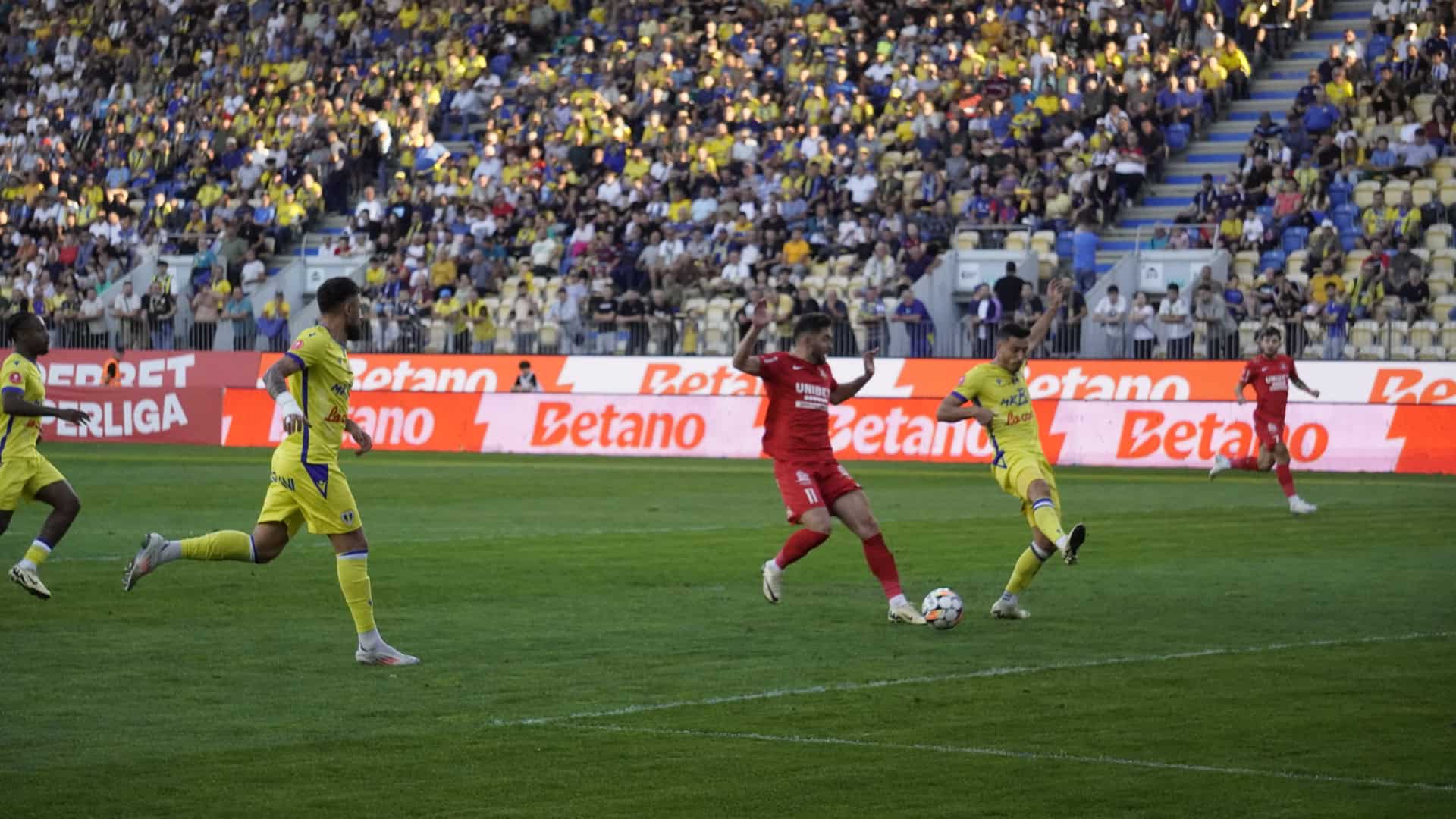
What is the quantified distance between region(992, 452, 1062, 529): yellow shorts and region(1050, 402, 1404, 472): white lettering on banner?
55.4ft

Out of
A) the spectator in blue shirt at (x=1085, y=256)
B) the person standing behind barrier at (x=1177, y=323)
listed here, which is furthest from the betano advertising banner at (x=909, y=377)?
the spectator in blue shirt at (x=1085, y=256)

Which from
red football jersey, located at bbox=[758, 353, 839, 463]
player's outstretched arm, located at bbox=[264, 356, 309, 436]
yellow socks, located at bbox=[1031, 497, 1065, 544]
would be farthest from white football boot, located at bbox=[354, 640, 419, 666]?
yellow socks, located at bbox=[1031, 497, 1065, 544]

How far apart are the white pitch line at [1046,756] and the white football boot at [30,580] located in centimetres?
672

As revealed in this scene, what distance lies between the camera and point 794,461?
48.1 ft

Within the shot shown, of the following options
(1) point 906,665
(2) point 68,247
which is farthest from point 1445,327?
(2) point 68,247

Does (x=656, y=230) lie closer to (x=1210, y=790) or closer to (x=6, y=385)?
(x=6, y=385)

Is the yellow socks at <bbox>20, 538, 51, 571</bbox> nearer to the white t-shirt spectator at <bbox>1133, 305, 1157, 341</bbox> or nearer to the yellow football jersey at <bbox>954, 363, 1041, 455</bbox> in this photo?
the yellow football jersey at <bbox>954, 363, 1041, 455</bbox>

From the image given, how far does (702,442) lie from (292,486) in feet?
77.1

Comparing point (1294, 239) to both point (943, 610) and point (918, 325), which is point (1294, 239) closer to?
point (918, 325)

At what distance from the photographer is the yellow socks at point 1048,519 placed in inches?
557

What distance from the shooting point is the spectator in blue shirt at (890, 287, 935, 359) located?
3625 cm

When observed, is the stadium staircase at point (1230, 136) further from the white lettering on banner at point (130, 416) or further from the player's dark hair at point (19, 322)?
the player's dark hair at point (19, 322)

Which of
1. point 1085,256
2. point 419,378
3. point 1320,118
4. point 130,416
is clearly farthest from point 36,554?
point 1320,118

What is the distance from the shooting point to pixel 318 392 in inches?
474
